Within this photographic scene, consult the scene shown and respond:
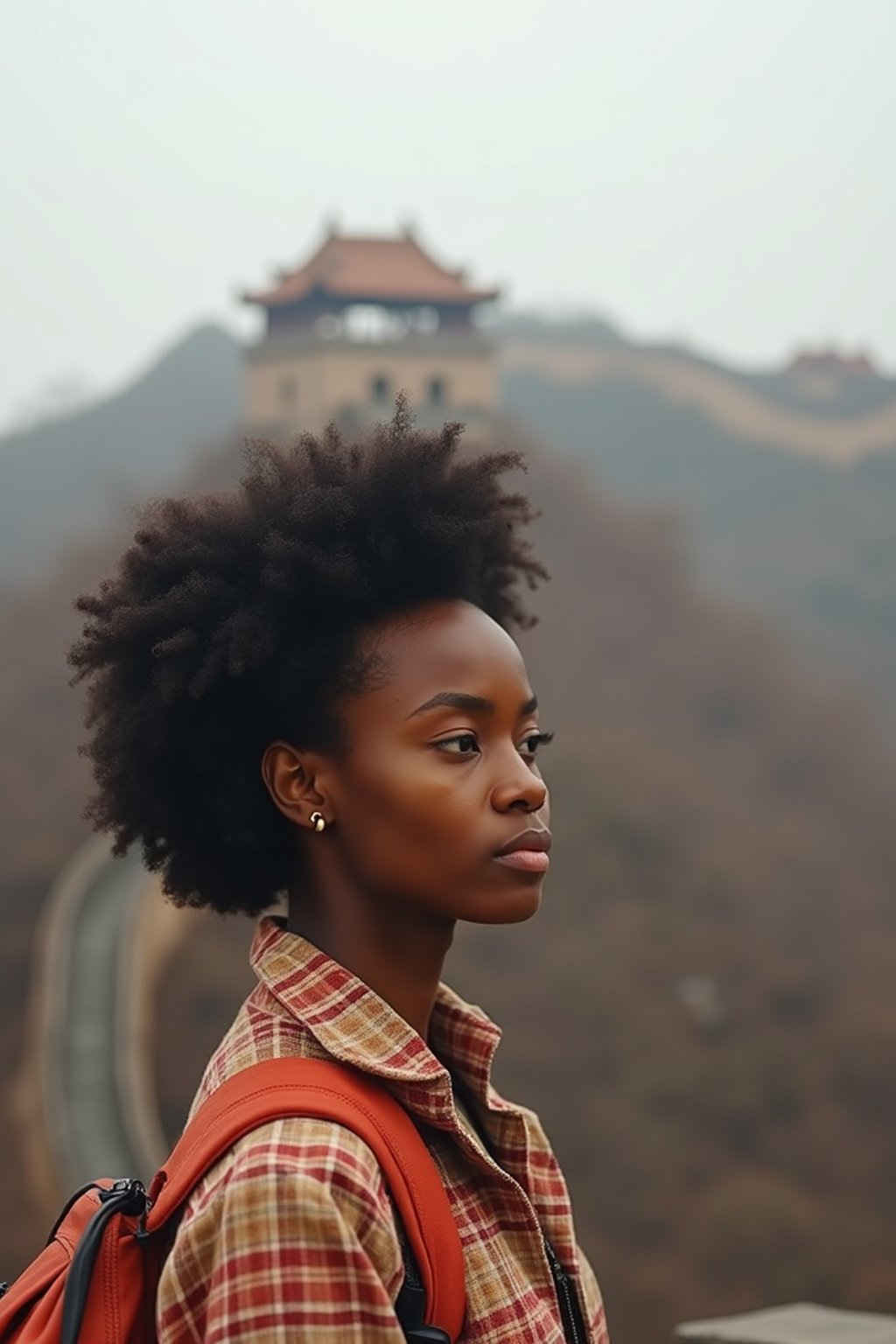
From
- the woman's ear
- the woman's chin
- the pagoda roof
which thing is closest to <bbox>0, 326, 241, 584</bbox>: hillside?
the pagoda roof

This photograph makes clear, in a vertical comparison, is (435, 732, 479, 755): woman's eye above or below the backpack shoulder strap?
above

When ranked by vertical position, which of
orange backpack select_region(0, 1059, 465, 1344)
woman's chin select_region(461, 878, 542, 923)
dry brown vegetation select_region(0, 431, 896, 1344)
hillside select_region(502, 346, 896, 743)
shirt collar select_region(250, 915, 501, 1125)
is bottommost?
orange backpack select_region(0, 1059, 465, 1344)

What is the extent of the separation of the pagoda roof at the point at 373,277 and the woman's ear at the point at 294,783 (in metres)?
34.5

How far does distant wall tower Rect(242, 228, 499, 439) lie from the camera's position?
117 ft

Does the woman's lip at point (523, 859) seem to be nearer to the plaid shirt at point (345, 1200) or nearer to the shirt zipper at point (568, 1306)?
the plaid shirt at point (345, 1200)

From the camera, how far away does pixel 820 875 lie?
3067cm

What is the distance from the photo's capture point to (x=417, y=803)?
230 cm

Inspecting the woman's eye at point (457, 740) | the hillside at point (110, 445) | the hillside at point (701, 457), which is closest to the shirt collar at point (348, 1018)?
the woman's eye at point (457, 740)

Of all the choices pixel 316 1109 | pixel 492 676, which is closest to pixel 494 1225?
→ pixel 316 1109

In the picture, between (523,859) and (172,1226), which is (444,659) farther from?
(172,1226)

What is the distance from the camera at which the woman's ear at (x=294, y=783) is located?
238cm

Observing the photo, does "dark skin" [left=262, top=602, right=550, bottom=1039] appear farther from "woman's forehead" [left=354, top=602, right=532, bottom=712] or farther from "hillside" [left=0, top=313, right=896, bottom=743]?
"hillside" [left=0, top=313, right=896, bottom=743]

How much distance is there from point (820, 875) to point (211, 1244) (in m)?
29.5

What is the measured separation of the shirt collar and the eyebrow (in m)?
0.32
